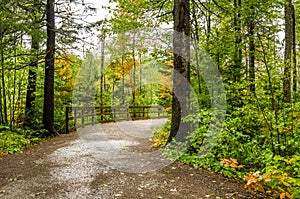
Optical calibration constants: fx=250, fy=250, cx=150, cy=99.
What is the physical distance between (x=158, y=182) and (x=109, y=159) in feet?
5.74

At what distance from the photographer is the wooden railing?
1152 centimetres

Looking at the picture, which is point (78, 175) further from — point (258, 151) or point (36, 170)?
point (258, 151)

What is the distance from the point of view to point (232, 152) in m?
4.81

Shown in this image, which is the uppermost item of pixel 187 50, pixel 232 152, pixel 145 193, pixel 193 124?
pixel 187 50

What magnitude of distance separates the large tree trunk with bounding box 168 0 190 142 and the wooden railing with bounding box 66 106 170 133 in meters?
4.03

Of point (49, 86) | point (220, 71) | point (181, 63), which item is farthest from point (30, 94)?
point (220, 71)

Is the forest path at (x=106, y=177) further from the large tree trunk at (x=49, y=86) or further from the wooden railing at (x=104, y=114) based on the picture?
the wooden railing at (x=104, y=114)

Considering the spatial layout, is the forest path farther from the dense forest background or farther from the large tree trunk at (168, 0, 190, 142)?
the large tree trunk at (168, 0, 190, 142)

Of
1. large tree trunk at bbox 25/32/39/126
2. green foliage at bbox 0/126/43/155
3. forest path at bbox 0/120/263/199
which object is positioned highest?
large tree trunk at bbox 25/32/39/126

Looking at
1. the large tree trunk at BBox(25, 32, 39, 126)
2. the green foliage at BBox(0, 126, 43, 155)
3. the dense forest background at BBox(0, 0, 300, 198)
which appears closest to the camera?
the dense forest background at BBox(0, 0, 300, 198)

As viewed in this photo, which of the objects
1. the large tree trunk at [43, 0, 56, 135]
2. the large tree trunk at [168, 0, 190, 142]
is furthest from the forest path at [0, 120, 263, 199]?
the large tree trunk at [43, 0, 56, 135]

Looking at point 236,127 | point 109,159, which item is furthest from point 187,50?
point 109,159

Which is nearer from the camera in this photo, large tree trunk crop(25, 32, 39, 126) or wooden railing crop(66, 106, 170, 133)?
large tree trunk crop(25, 32, 39, 126)

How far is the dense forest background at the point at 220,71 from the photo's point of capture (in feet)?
15.0
